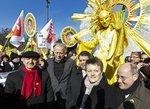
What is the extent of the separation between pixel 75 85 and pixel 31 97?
2.75ft

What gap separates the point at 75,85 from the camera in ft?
23.9

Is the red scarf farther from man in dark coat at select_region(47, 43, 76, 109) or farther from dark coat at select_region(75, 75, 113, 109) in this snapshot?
man in dark coat at select_region(47, 43, 76, 109)

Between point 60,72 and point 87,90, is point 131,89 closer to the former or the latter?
point 87,90

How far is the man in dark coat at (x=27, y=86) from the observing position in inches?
301

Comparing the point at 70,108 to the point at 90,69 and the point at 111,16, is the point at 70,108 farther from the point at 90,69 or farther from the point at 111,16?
the point at 111,16

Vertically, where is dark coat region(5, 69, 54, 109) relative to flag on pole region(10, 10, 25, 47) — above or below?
below

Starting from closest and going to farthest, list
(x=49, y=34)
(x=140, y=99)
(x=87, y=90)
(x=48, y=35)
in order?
1. (x=140, y=99)
2. (x=87, y=90)
3. (x=48, y=35)
4. (x=49, y=34)

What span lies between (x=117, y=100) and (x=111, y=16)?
276 cm

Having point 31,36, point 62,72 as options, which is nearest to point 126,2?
point 62,72

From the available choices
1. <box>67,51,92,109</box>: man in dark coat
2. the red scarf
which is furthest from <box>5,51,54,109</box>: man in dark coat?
<box>67,51,92,109</box>: man in dark coat

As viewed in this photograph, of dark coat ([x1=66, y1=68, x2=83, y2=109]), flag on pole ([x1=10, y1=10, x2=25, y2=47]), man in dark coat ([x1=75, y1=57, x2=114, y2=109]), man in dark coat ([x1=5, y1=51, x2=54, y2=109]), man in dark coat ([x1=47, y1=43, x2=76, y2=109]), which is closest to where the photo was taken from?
man in dark coat ([x1=75, y1=57, x2=114, y2=109])

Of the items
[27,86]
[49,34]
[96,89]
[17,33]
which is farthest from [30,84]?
[17,33]

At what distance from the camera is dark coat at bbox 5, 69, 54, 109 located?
7.66 metres

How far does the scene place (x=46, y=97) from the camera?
786 centimetres
